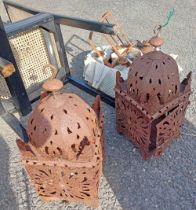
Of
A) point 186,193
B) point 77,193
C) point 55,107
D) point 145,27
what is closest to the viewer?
point 55,107

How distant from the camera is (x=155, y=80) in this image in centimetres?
195

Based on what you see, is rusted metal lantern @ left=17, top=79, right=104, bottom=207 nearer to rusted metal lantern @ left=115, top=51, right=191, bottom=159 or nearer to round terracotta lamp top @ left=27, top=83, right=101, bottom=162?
round terracotta lamp top @ left=27, top=83, right=101, bottom=162

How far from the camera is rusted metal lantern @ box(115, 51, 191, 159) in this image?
196 cm

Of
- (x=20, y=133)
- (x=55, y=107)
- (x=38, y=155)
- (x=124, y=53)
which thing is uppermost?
(x=55, y=107)

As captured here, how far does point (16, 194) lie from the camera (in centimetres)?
223

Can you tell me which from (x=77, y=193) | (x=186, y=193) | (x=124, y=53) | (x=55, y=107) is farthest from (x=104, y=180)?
(x=124, y=53)

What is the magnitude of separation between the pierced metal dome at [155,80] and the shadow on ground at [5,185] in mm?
1292

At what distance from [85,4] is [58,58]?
2.72 metres

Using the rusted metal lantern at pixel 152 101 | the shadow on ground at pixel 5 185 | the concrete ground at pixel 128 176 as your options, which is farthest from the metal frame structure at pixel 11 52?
the rusted metal lantern at pixel 152 101

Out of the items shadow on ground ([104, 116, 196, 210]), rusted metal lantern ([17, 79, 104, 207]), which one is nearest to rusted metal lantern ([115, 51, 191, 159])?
shadow on ground ([104, 116, 196, 210])

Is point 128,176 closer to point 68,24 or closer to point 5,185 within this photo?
point 5,185

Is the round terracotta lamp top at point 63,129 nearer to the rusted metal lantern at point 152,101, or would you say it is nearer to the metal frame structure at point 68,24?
the rusted metal lantern at point 152,101

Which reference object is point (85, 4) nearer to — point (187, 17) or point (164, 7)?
point (164, 7)

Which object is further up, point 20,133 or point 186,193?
point 20,133
